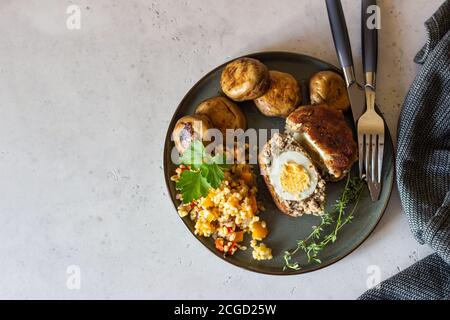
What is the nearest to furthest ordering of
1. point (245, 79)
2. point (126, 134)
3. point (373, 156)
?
point (245, 79)
point (373, 156)
point (126, 134)

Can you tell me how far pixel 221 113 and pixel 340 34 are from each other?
558 mm

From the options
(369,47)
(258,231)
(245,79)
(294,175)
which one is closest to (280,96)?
(245,79)

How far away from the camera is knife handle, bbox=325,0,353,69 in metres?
2.08

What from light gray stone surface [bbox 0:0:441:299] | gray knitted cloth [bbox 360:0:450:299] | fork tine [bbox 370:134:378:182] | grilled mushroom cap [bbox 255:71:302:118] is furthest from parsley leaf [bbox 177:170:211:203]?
gray knitted cloth [bbox 360:0:450:299]

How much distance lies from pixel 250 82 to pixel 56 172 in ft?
2.99

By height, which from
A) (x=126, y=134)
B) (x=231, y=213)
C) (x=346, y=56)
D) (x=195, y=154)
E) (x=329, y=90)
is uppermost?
(x=346, y=56)

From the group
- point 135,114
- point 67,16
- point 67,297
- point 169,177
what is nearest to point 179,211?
point 169,177

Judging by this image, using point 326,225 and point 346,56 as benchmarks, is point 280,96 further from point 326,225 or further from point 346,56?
point 326,225

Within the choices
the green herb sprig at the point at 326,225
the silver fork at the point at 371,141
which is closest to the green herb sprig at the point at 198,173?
the green herb sprig at the point at 326,225

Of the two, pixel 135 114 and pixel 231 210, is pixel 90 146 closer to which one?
pixel 135 114

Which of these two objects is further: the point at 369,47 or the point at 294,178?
the point at 369,47

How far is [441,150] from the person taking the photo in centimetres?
209

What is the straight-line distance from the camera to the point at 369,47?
2123 mm

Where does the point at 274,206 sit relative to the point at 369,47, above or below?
below
